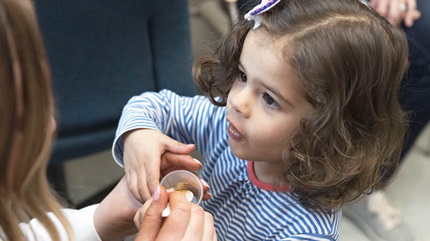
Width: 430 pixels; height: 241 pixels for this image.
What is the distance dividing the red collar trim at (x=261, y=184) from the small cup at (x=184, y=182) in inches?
4.5

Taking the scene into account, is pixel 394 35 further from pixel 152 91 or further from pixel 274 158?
pixel 152 91

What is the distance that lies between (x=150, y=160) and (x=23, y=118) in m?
0.33

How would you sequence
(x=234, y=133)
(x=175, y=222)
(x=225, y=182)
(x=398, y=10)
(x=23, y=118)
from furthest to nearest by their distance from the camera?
(x=398, y=10), (x=225, y=182), (x=234, y=133), (x=175, y=222), (x=23, y=118)

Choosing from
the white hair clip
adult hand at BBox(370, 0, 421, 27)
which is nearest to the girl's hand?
the white hair clip

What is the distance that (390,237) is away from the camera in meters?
1.41

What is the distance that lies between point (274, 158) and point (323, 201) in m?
0.11

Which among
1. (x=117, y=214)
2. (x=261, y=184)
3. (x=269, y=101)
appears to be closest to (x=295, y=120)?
(x=269, y=101)

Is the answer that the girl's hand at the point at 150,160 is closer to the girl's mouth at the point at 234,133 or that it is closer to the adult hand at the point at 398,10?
the girl's mouth at the point at 234,133

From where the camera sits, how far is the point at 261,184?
35.4 inches

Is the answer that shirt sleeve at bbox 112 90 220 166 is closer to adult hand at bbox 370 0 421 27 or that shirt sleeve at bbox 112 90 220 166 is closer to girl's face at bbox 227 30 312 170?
girl's face at bbox 227 30 312 170

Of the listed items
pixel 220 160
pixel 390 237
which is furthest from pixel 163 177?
pixel 390 237

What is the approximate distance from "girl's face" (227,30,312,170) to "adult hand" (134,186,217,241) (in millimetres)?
148

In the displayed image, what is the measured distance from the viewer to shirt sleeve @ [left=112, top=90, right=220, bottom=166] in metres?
1.00

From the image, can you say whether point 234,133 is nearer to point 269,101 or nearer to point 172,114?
point 269,101
